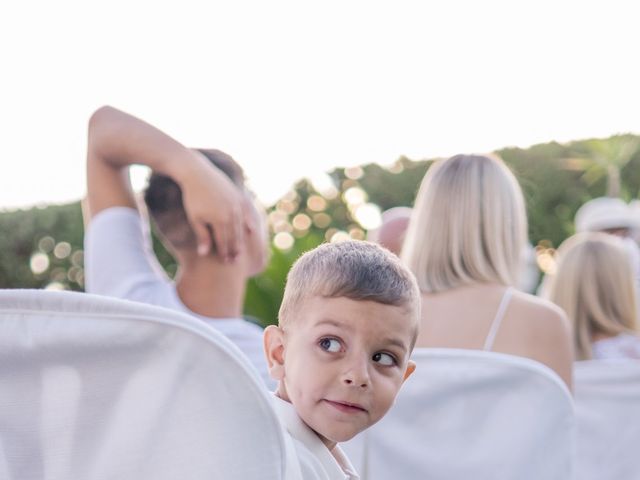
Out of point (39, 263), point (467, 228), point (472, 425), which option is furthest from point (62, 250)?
point (472, 425)

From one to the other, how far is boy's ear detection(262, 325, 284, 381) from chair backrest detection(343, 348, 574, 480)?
1.74ft

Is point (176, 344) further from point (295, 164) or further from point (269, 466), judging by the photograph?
point (295, 164)

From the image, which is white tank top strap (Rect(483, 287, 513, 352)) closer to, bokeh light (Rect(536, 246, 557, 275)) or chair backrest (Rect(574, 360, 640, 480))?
chair backrest (Rect(574, 360, 640, 480))

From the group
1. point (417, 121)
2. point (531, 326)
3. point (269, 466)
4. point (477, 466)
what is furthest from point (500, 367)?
point (417, 121)

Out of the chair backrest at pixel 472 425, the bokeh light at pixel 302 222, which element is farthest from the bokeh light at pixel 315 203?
the chair backrest at pixel 472 425

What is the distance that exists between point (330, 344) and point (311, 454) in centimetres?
16

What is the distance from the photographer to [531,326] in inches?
99.1

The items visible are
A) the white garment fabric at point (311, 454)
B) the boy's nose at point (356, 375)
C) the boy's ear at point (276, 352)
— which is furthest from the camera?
the boy's ear at point (276, 352)

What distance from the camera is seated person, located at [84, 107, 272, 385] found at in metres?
2.36

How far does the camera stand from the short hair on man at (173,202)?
8.95 feet

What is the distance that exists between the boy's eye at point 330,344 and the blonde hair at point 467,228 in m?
1.32

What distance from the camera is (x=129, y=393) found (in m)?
1.07

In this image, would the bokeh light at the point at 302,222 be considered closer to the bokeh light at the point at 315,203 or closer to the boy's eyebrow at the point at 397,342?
the bokeh light at the point at 315,203

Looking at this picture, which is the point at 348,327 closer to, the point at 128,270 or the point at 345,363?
the point at 345,363
